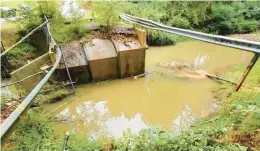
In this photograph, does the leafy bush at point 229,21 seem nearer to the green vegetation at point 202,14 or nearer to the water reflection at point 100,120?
the green vegetation at point 202,14

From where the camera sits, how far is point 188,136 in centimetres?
355

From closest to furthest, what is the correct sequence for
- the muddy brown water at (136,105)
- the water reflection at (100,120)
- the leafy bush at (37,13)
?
the water reflection at (100,120) < the muddy brown water at (136,105) < the leafy bush at (37,13)

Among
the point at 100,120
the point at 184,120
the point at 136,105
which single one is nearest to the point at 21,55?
the point at 100,120

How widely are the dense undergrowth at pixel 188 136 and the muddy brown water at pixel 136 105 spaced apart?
533mm

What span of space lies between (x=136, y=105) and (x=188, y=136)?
112 inches

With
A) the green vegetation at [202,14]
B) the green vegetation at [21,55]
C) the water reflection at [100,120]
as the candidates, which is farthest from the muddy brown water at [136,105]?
the green vegetation at [202,14]

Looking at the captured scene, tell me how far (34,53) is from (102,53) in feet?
11.1

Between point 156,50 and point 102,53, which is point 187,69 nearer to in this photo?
point 156,50

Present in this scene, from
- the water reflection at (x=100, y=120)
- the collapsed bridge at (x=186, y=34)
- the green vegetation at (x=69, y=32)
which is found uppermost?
the collapsed bridge at (x=186, y=34)

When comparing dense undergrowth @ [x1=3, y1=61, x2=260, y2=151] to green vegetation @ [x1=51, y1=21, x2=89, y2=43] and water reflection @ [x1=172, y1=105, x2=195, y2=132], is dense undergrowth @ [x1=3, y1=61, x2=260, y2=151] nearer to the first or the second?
water reflection @ [x1=172, y1=105, x2=195, y2=132]

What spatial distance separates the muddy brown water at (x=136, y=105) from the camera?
218 inches

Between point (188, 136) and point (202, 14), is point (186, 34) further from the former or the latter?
point (202, 14)

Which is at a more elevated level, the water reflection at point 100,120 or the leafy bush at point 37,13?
the leafy bush at point 37,13

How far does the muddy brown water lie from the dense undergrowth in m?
0.53
